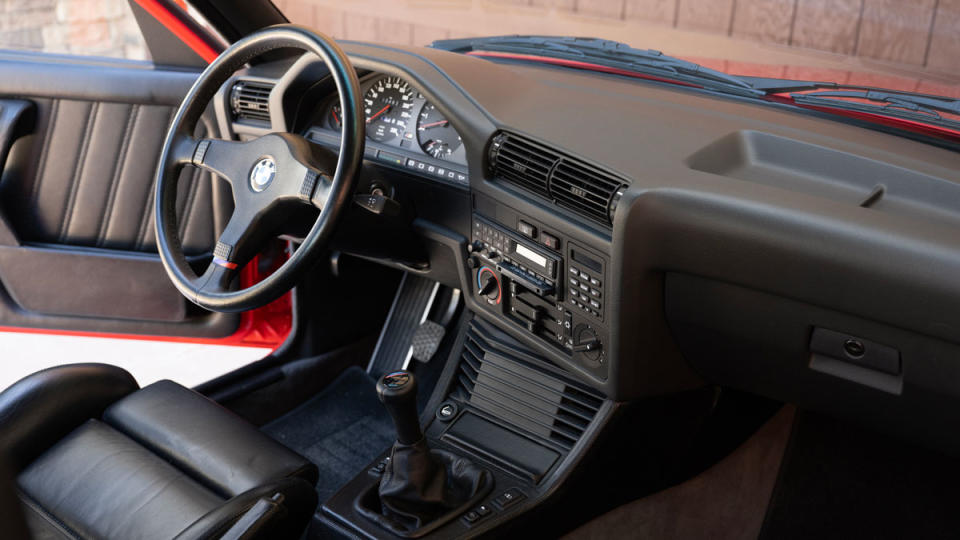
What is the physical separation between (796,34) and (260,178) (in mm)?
1200

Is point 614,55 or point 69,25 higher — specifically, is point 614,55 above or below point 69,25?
above

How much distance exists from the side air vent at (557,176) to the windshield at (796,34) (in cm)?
46

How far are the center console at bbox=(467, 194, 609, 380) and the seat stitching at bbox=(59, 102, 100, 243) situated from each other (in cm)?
121

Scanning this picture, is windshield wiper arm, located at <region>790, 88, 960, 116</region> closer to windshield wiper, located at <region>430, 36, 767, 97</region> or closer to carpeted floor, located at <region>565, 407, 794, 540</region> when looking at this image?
windshield wiper, located at <region>430, 36, 767, 97</region>

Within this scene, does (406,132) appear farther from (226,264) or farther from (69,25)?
(69,25)

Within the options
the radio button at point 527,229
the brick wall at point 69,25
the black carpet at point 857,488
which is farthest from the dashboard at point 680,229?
the brick wall at point 69,25

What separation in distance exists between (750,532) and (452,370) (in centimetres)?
78

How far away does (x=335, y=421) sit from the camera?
7.47ft

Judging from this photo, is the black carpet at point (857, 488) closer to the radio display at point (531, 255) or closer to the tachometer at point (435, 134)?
the radio display at point (531, 255)

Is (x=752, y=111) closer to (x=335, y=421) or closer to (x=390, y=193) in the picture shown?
(x=390, y=193)

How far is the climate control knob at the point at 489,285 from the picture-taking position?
172 cm

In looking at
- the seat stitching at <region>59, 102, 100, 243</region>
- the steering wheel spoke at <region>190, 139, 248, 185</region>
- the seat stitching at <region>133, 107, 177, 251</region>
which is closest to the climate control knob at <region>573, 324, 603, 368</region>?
the steering wheel spoke at <region>190, 139, 248, 185</region>

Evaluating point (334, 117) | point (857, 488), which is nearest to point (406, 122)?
point (334, 117)

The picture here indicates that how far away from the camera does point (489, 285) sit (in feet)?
5.67
